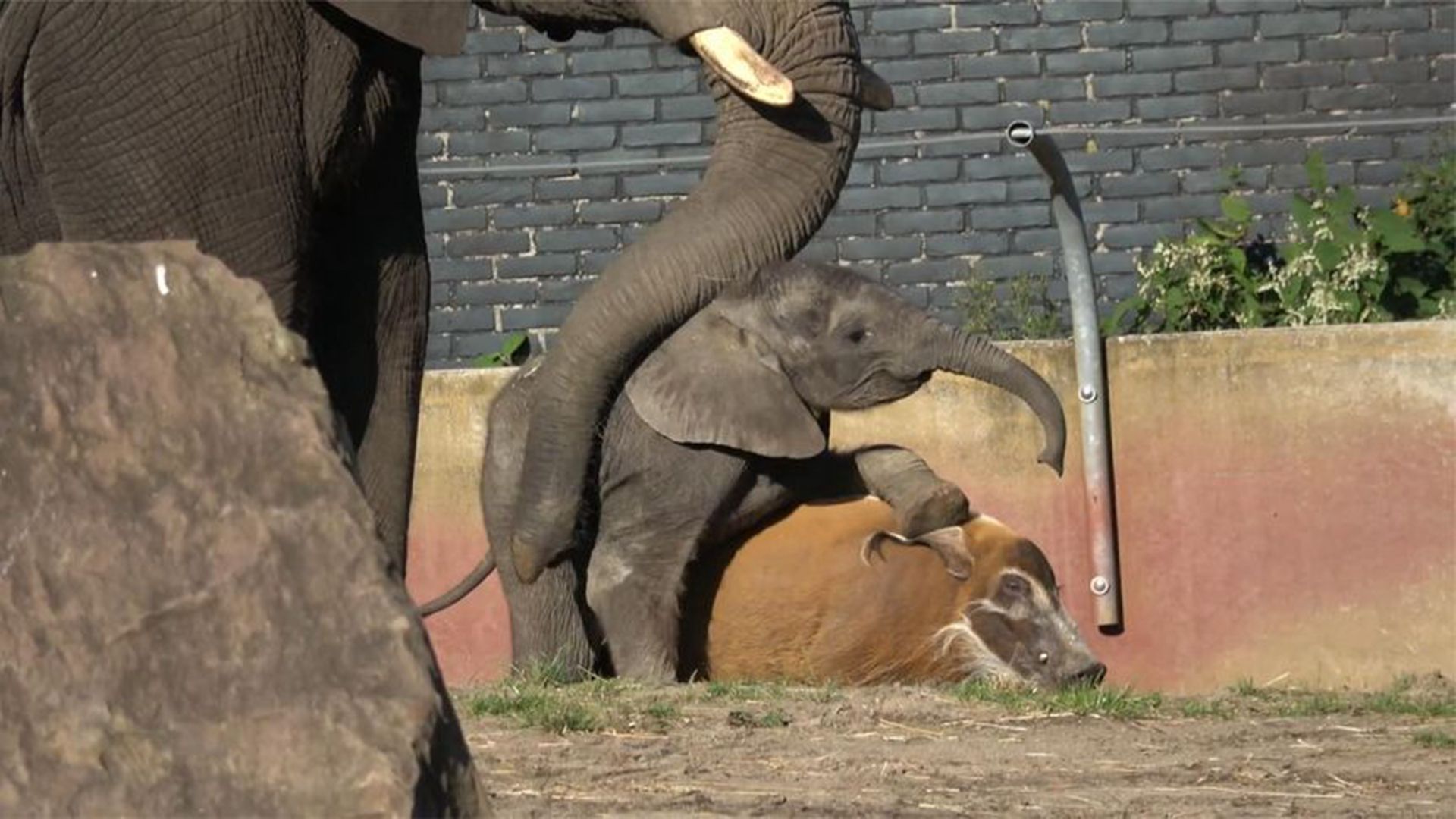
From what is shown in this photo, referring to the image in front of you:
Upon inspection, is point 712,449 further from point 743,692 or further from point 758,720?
point 758,720

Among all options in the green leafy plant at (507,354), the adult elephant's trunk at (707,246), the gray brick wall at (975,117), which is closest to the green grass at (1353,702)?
the adult elephant's trunk at (707,246)

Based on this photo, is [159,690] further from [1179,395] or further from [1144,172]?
[1144,172]

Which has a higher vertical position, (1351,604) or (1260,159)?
(1260,159)

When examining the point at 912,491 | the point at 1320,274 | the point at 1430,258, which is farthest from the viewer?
the point at 1430,258

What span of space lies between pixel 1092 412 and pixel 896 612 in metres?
1.09

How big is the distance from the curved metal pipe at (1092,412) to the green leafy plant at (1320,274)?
100 cm

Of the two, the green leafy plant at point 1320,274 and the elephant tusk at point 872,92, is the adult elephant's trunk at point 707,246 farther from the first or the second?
the green leafy plant at point 1320,274

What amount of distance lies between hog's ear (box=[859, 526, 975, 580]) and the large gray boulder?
21.0ft

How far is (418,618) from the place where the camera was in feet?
13.7

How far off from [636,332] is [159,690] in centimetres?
187

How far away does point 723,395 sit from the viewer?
11125 millimetres

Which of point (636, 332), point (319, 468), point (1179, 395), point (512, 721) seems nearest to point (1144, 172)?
point (1179, 395)

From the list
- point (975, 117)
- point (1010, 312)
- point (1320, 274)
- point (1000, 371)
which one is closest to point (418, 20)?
point (1000, 371)

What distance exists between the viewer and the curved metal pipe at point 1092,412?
11.0 m
